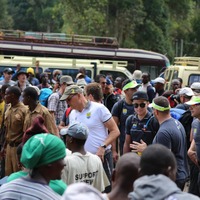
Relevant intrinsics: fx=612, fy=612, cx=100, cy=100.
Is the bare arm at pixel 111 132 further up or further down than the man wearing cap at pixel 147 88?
further up

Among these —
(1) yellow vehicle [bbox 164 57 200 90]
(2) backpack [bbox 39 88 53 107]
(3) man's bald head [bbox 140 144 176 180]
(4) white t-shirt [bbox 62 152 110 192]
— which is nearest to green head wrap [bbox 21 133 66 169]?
(3) man's bald head [bbox 140 144 176 180]

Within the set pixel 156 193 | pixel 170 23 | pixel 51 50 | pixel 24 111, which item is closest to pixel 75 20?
pixel 170 23

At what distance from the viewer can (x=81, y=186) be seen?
307 centimetres

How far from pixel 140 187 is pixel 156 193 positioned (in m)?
0.10

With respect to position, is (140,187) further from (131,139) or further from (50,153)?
(131,139)

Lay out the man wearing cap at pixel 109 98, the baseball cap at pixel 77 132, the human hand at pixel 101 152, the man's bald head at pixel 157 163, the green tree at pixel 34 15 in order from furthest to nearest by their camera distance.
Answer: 1. the green tree at pixel 34 15
2. the man wearing cap at pixel 109 98
3. the human hand at pixel 101 152
4. the baseball cap at pixel 77 132
5. the man's bald head at pixel 157 163

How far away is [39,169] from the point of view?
420 centimetres

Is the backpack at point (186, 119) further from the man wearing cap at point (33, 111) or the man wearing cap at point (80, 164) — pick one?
the man wearing cap at point (80, 164)

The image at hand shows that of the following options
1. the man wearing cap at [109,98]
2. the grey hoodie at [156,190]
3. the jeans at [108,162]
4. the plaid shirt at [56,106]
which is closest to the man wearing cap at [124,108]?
the jeans at [108,162]

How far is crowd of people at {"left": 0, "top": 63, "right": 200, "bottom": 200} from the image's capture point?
360cm

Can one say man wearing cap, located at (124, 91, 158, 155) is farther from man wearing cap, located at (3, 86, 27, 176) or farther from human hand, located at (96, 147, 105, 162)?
man wearing cap, located at (3, 86, 27, 176)

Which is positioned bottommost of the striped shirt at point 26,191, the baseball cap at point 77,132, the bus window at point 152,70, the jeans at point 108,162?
the bus window at point 152,70

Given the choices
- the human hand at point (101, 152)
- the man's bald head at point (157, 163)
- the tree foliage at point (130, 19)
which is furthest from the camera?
the tree foliage at point (130, 19)

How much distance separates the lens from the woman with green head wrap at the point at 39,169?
4.10m
